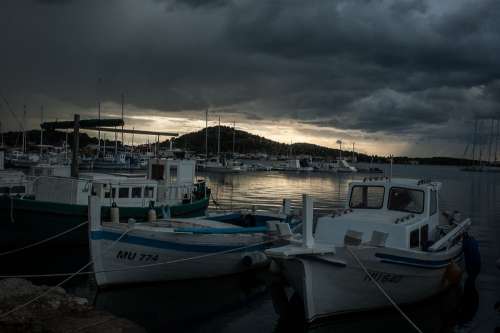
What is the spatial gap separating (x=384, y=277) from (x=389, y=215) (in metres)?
2.29

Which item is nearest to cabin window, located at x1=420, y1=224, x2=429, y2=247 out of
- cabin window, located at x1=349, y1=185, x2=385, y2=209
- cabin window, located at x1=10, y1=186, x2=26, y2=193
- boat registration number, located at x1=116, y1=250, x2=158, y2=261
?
cabin window, located at x1=349, y1=185, x2=385, y2=209

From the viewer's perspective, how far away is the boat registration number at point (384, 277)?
11039 mm

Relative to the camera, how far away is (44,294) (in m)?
10.4

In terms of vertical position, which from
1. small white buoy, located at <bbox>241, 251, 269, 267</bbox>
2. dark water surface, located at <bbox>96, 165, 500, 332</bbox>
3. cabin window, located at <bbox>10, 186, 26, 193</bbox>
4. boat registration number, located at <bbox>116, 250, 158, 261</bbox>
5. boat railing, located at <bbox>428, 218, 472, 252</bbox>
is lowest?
dark water surface, located at <bbox>96, 165, 500, 332</bbox>

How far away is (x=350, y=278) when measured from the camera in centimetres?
1080

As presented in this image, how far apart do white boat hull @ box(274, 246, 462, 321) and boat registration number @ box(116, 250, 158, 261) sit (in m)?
4.62

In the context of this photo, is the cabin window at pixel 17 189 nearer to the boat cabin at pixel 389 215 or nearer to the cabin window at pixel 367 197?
the boat cabin at pixel 389 215

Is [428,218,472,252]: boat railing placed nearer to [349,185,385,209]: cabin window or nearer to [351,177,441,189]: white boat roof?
[351,177,441,189]: white boat roof

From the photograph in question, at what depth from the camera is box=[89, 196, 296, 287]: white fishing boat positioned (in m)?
13.4

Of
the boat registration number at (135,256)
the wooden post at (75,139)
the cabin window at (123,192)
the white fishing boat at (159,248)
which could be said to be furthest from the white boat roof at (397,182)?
the wooden post at (75,139)

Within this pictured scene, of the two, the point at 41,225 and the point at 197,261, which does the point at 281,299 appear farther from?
the point at 41,225

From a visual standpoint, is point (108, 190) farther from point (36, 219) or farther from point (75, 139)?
point (75, 139)

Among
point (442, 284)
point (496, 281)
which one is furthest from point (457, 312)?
point (496, 281)

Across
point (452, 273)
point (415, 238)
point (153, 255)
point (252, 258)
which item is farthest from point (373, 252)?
point (153, 255)
